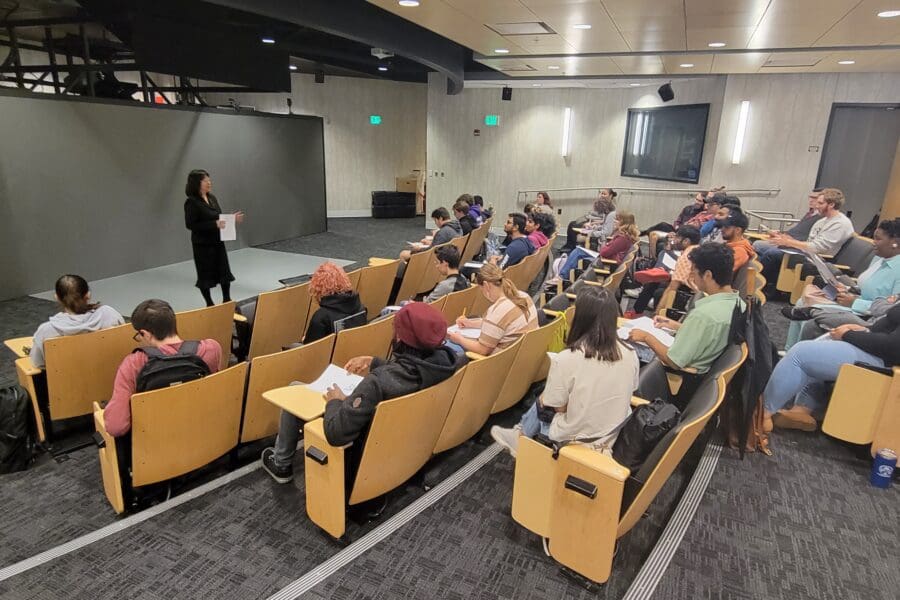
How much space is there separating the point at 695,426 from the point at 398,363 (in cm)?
127

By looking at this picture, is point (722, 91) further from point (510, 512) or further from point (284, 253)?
point (510, 512)

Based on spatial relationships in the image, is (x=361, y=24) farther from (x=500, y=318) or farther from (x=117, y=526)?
(x=117, y=526)

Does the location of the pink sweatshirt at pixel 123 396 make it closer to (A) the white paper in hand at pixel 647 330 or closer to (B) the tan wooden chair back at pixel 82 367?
(B) the tan wooden chair back at pixel 82 367

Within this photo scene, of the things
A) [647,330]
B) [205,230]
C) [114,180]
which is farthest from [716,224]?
[114,180]

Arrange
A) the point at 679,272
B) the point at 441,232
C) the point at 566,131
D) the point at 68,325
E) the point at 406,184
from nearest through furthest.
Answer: the point at 68,325 → the point at 679,272 → the point at 441,232 → the point at 566,131 → the point at 406,184

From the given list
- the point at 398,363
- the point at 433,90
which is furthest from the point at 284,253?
the point at 398,363

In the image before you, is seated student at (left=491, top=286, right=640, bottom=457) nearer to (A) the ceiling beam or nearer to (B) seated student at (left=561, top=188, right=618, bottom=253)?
(A) the ceiling beam

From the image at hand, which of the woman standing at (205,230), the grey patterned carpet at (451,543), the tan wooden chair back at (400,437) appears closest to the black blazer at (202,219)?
the woman standing at (205,230)

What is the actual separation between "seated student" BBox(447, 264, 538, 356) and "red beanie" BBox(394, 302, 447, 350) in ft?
2.87

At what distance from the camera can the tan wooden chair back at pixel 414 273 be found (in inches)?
225

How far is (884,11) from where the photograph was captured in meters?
4.48

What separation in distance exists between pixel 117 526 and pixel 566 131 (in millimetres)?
10841

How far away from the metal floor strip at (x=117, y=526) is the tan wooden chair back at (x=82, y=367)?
3.15ft

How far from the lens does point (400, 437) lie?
7.92 ft
